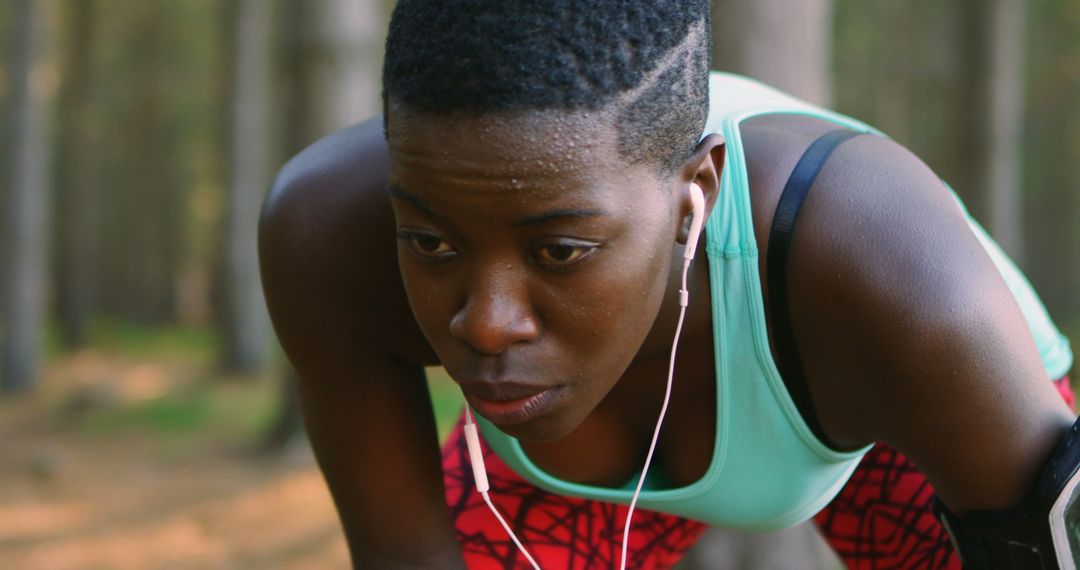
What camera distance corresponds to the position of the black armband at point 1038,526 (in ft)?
5.04

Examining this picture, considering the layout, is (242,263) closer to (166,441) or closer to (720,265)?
(166,441)

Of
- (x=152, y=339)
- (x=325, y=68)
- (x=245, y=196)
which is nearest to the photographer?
(x=325, y=68)

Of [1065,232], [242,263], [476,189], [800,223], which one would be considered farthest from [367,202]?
[1065,232]

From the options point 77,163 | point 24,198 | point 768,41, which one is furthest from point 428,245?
point 77,163

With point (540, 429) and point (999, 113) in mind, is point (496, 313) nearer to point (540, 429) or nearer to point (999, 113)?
point (540, 429)

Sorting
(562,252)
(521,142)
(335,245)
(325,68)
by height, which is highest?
(521,142)

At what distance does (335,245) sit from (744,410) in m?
0.68

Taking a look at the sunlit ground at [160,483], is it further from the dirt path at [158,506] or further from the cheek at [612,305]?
the cheek at [612,305]

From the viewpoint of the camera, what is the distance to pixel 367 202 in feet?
5.91

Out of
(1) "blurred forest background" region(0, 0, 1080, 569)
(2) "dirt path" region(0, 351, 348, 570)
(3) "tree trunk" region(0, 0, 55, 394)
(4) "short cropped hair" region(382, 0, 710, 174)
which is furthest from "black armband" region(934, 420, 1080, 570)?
(3) "tree trunk" region(0, 0, 55, 394)

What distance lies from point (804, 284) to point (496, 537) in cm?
A: 89

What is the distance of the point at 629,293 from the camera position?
4.94 ft

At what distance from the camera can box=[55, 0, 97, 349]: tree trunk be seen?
13367 millimetres

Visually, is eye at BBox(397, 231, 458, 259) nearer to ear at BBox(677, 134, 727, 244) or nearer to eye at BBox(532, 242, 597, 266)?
eye at BBox(532, 242, 597, 266)
